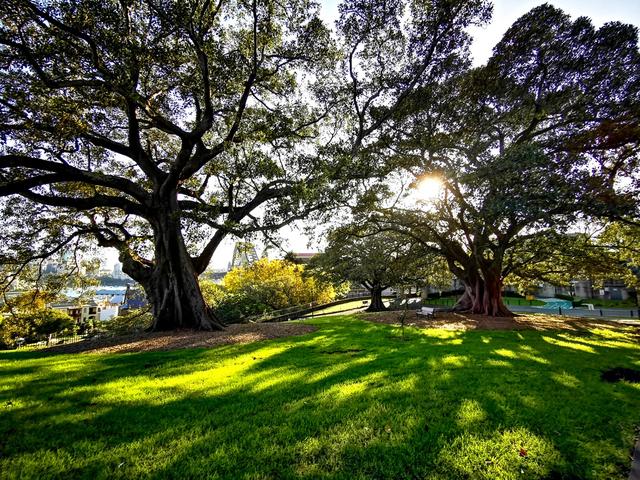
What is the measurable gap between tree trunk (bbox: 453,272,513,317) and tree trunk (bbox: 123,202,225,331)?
1472 cm

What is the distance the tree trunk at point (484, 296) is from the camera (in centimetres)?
1655

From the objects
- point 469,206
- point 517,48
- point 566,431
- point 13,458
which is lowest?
point 566,431

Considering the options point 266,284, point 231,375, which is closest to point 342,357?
point 231,375

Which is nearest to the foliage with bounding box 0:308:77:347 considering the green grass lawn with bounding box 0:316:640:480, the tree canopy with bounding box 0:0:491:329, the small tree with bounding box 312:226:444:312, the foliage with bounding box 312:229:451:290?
the tree canopy with bounding box 0:0:491:329

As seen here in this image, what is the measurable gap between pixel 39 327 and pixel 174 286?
850 inches

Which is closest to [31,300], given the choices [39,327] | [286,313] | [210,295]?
[210,295]

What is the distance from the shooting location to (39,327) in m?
23.6

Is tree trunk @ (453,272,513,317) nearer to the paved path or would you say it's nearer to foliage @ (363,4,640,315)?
foliage @ (363,4,640,315)

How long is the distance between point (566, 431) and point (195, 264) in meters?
13.1

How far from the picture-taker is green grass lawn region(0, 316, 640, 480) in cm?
266

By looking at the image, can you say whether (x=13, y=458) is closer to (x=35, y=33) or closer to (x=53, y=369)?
(x=53, y=369)

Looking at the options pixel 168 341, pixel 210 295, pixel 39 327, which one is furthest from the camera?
pixel 39 327

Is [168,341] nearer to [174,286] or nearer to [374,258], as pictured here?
[174,286]

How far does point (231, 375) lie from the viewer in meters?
5.53
